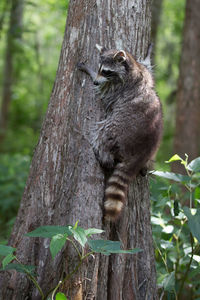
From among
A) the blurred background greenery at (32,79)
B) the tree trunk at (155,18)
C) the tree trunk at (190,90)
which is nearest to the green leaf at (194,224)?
the blurred background greenery at (32,79)

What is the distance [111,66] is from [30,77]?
1674cm

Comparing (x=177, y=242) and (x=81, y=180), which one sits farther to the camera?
(x=177, y=242)

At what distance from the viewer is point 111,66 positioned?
295 cm

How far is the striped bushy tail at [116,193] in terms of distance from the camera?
266 centimetres

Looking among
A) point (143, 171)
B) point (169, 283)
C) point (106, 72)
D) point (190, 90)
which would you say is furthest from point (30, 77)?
point (169, 283)

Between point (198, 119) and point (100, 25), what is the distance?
4.56 m

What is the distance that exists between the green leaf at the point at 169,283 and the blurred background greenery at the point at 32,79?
1767 mm

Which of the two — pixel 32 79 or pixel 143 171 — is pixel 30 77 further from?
pixel 143 171

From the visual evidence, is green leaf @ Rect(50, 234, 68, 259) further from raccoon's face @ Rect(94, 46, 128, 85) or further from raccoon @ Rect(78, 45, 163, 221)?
raccoon's face @ Rect(94, 46, 128, 85)

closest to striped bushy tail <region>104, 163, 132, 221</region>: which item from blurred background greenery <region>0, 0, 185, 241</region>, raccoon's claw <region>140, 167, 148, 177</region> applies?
raccoon's claw <region>140, 167, 148, 177</region>

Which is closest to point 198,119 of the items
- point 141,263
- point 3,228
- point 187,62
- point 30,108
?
point 187,62

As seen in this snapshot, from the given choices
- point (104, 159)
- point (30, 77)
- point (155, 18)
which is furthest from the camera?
point (30, 77)

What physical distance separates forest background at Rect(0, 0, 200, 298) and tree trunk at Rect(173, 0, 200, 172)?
50cm

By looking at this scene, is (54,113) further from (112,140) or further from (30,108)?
(30,108)
